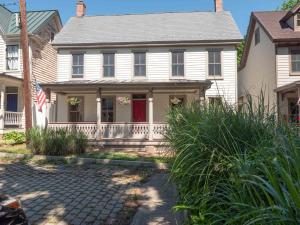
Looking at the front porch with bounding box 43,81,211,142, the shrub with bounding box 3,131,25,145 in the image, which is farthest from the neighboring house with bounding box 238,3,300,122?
the shrub with bounding box 3,131,25,145

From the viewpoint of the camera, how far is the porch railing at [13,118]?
18109mm

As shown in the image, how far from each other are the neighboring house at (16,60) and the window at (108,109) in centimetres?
474

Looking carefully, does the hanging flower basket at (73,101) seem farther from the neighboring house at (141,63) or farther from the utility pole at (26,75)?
the utility pole at (26,75)

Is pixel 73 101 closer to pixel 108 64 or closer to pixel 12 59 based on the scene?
pixel 108 64

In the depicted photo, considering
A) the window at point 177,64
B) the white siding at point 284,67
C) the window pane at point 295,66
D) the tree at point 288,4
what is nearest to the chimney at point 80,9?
the window at point 177,64

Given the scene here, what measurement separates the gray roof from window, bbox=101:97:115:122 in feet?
12.6

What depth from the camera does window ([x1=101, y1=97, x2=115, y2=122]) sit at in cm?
1909

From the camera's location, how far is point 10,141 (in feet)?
53.9

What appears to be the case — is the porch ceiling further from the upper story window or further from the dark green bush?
the upper story window

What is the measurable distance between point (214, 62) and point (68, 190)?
13.7m

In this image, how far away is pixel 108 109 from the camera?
1917 cm

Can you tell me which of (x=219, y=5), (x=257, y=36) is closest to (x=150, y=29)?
(x=219, y=5)

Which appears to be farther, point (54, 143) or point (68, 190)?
point (54, 143)

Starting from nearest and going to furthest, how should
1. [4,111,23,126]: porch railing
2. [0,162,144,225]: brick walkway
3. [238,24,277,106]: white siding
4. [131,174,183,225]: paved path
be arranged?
[131,174,183,225]: paved path, [0,162,144,225]: brick walkway, [238,24,277,106]: white siding, [4,111,23,126]: porch railing
